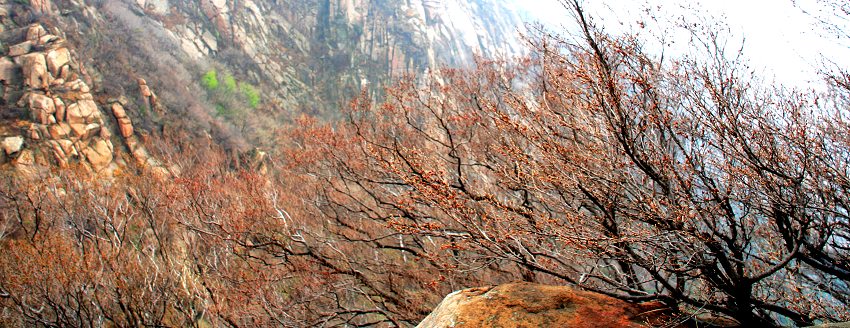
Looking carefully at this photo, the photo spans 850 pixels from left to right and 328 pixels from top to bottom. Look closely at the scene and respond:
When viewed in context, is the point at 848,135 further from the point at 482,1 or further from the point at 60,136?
the point at 482,1

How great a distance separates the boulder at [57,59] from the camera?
21.1m

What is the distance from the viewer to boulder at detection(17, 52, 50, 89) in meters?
19.9

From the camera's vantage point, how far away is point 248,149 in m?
27.9

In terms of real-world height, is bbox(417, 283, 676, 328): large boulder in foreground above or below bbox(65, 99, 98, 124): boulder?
above

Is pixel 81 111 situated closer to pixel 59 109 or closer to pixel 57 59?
pixel 59 109

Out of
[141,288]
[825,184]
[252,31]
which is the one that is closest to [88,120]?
[141,288]

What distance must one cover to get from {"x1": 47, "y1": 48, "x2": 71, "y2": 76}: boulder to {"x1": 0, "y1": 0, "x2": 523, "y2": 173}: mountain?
64mm

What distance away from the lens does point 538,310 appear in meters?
3.40

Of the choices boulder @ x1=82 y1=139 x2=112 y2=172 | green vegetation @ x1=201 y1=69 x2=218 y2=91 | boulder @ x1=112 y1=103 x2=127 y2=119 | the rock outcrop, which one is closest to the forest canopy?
boulder @ x1=82 y1=139 x2=112 y2=172

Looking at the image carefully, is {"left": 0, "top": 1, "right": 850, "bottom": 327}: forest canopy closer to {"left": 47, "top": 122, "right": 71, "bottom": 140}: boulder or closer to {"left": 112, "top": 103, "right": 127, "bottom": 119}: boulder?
{"left": 47, "top": 122, "right": 71, "bottom": 140}: boulder

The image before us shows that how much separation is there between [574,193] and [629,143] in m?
0.89

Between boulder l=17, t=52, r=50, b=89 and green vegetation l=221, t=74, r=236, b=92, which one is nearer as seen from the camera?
boulder l=17, t=52, r=50, b=89

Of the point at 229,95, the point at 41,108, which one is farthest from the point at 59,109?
the point at 229,95

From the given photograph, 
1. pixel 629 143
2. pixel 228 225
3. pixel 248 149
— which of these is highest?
pixel 629 143
